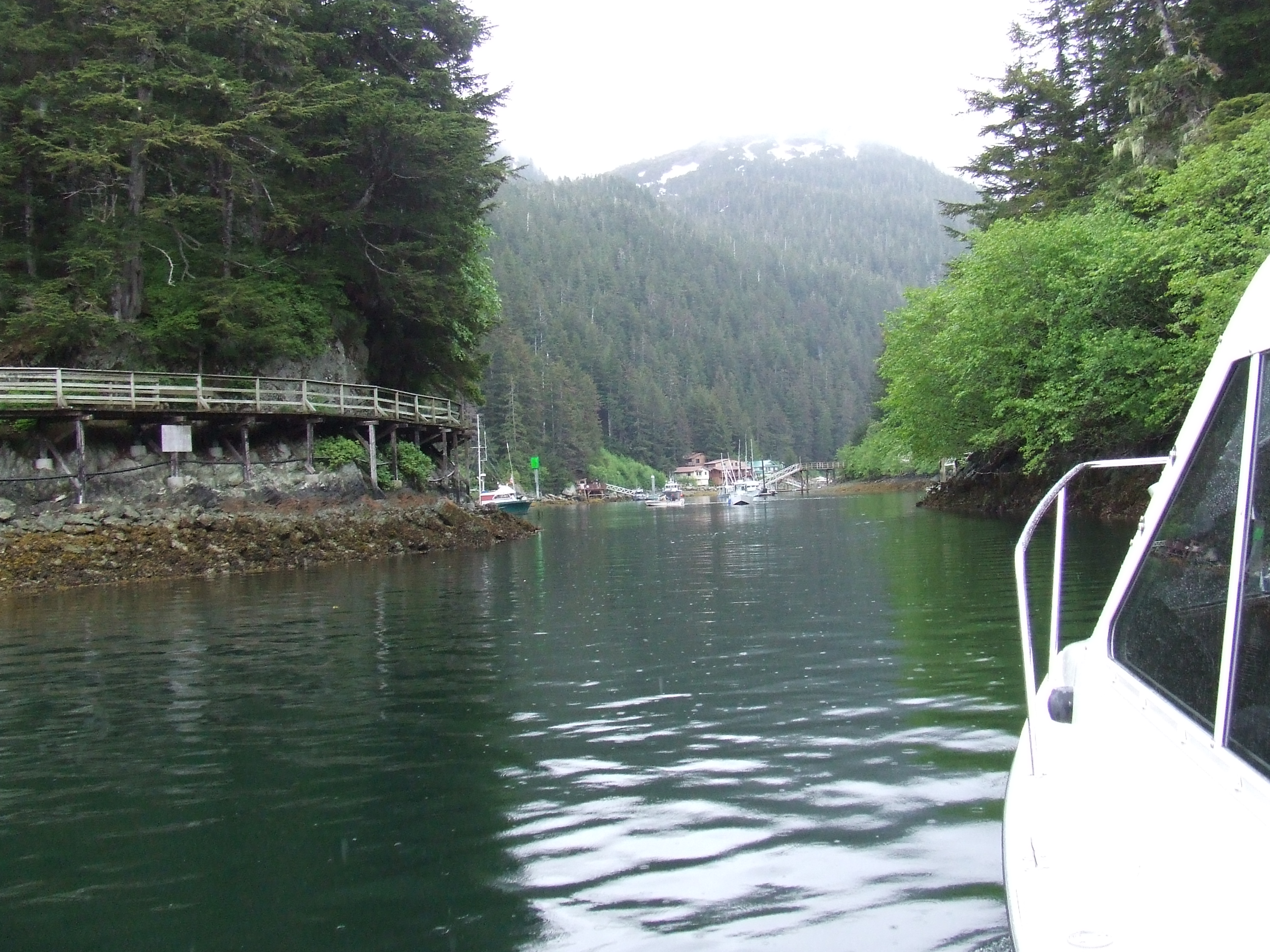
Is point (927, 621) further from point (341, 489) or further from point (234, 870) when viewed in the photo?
point (341, 489)

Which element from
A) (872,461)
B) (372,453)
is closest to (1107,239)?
(372,453)

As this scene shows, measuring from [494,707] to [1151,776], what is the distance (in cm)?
758

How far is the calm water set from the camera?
504cm

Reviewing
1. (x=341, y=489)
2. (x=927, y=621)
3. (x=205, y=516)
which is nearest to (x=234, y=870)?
(x=927, y=621)

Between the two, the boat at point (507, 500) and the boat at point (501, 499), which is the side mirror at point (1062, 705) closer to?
the boat at point (501, 499)

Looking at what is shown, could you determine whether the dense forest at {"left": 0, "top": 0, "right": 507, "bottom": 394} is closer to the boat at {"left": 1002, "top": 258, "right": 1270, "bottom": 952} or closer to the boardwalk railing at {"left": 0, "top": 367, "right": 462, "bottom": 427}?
the boardwalk railing at {"left": 0, "top": 367, "right": 462, "bottom": 427}

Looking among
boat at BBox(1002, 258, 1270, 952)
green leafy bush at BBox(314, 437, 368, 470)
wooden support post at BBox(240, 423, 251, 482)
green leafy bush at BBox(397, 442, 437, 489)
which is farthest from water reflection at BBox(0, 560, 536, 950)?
green leafy bush at BBox(397, 442, 437, 489)

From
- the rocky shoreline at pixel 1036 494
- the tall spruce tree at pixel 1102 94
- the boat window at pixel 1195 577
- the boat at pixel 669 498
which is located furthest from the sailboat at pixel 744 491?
the boat window at pixel 1195 577

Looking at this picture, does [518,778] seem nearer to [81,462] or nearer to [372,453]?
[81,462]

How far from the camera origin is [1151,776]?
2.81 metres

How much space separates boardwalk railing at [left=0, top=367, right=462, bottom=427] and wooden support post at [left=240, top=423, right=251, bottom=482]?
28.6 inches

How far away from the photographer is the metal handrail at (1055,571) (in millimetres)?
4387

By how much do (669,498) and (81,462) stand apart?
3877 inches

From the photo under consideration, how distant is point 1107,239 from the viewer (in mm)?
28984
